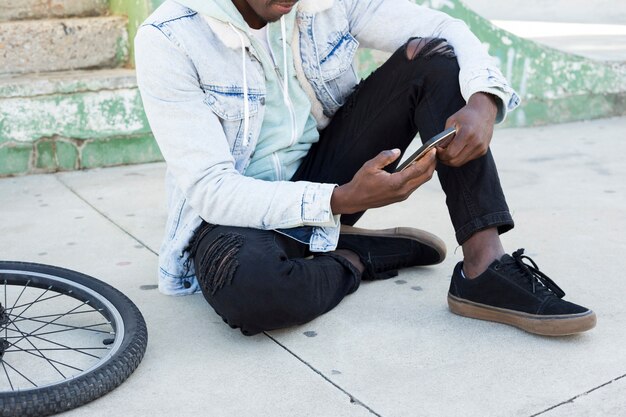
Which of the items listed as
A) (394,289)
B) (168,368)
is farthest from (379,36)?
(168,368)

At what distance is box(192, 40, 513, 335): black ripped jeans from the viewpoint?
2139mm

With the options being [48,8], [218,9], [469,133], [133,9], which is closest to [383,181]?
[469,133]

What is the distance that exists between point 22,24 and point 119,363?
2.98 metres

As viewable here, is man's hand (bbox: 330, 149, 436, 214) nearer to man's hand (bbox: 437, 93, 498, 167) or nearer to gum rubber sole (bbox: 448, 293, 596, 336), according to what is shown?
man's hand (bbox: 437, 93, 498, 167)

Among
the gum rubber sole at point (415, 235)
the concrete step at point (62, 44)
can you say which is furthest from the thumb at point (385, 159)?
the concrete step at point (62, 44)

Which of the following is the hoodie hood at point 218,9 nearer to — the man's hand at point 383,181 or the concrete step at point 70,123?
the man's hand at point 383,181

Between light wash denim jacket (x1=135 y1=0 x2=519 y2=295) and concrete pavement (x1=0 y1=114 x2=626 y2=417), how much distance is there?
0.86 feet

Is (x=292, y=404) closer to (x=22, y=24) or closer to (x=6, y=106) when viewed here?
(x=6, y=106)

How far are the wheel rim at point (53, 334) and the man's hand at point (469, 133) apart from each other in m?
0.89

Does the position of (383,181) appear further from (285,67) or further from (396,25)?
(396,25)

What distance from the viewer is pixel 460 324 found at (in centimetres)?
227

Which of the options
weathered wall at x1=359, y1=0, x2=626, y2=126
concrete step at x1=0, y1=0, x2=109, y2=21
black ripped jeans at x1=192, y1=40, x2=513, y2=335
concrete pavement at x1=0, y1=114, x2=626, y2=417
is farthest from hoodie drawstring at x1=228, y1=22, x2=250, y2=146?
weathered wall at x1=359, y1=0, x2=626, y2=126

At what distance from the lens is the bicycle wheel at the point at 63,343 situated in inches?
71.4

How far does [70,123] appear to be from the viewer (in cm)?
415
